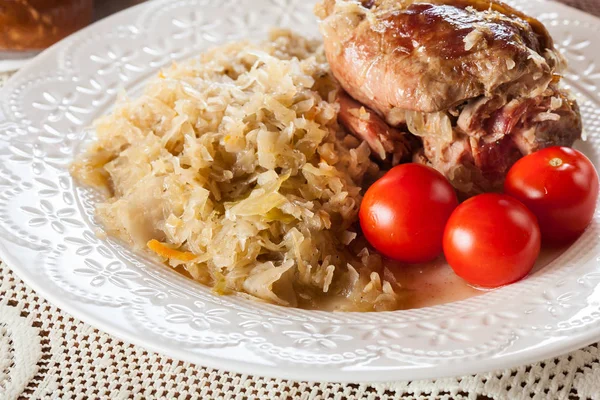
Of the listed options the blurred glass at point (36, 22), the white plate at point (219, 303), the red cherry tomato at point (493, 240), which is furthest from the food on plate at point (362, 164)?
the blurred glass at point (36, 22)

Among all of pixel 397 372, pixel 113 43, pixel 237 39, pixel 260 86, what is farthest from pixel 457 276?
pixel 113 43

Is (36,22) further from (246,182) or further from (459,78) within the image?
(459,78)

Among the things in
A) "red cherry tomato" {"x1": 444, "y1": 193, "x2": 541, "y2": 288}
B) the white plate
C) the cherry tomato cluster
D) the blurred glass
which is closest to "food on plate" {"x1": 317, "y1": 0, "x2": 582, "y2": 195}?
the cherry tomato cluster

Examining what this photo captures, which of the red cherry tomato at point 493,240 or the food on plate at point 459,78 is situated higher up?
the food on plate at point 459,78

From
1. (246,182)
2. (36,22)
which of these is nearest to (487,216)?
(246,182)

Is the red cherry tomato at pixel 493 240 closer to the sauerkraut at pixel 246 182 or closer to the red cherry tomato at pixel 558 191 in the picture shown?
the red cherry tomato at pixel 558 191

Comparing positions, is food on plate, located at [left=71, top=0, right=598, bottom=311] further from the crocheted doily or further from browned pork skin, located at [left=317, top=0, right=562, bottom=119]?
the crocheted doily
